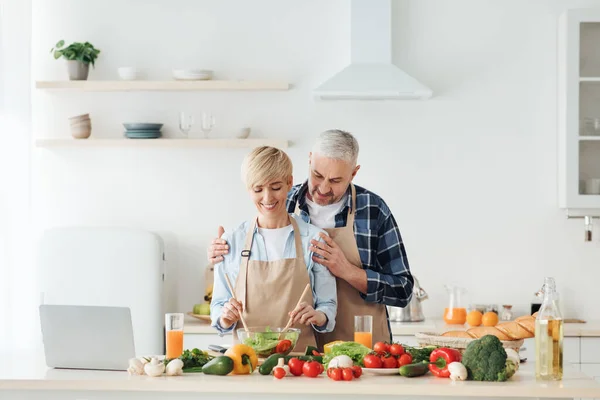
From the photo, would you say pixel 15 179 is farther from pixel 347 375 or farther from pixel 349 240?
pixel 347 375

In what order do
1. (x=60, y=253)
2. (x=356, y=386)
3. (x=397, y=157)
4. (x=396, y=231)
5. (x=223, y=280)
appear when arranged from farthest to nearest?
(x=397, y=157) < (x=60, y=253) < (x=396, y=231) < (x=223, y=280) < (x=356, y=386)

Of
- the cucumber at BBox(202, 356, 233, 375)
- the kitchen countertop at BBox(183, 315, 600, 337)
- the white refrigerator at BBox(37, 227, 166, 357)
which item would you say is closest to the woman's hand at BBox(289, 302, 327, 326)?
the cucumber at BBox(202, 356, 233, 375)

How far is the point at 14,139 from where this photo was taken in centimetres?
445

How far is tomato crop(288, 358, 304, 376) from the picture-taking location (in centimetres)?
233

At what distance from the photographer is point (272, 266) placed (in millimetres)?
2811

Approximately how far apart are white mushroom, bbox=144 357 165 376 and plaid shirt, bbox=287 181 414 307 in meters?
0.89

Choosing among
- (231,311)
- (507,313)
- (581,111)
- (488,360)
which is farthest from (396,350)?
(581,111)

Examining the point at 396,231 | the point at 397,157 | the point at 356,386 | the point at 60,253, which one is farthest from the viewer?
the point at 397,157

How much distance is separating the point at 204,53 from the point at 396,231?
6.92 ft

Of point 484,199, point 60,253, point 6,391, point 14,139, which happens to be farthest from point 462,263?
point 6,391

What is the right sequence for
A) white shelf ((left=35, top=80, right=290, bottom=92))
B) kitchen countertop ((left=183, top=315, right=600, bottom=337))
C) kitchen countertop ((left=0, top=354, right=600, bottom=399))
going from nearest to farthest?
kitchen countertop ((left=0, top=354, right=600, bottom=399)) → kitchen countertop ((left=183, top=315, right=600, bottom=337)) → white shelf ((left=35, top=80, right=290, bottom=92))

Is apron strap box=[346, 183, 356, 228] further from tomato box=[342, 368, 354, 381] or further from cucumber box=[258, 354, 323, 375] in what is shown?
tomato box=[342, 368, 354, 381]

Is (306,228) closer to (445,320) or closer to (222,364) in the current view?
(222,364)

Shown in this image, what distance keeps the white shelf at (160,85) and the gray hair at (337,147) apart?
1690 mm
